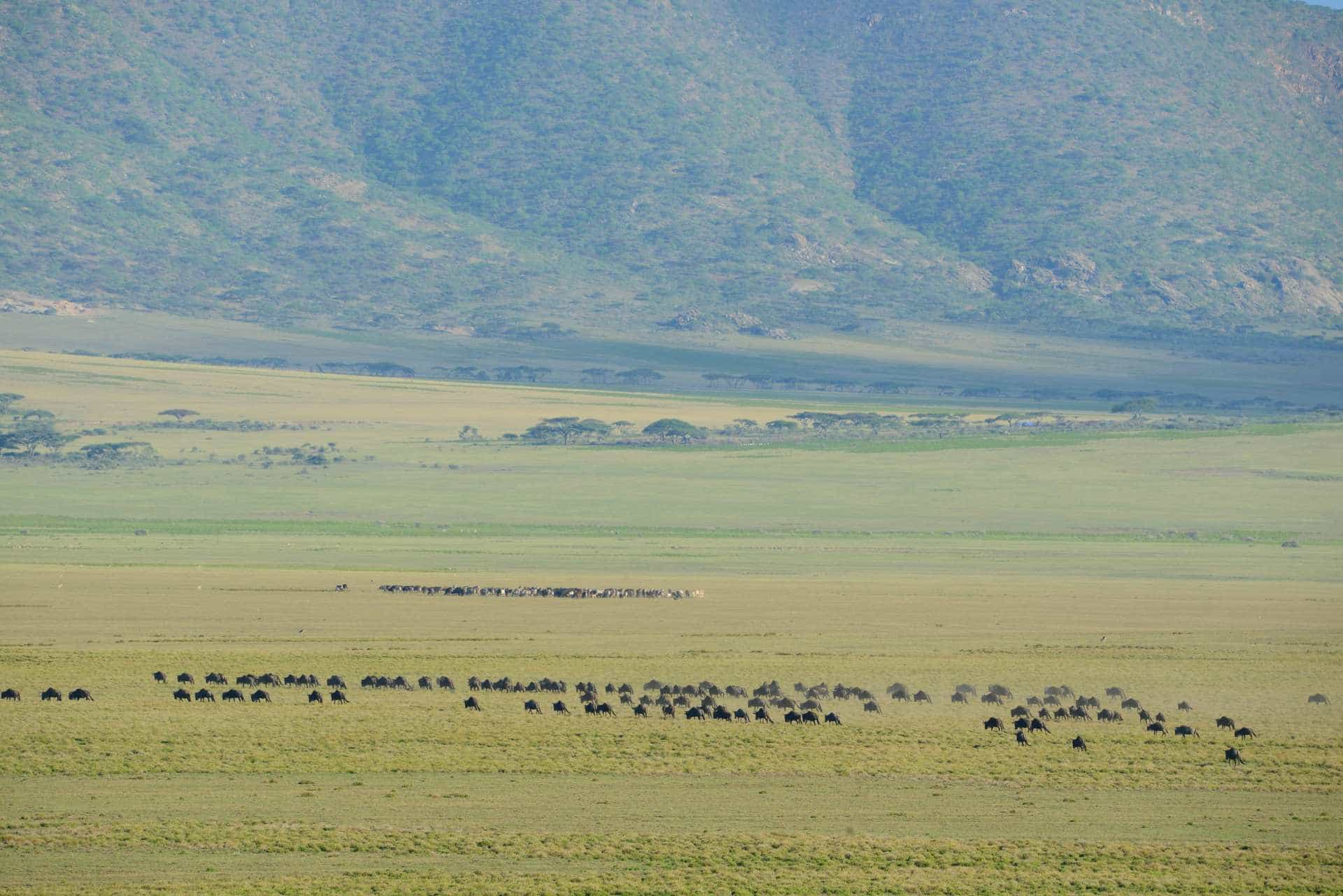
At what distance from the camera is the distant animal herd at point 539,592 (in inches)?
1704

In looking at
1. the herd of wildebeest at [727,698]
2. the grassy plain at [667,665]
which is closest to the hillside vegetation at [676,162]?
the grassy plain at [667,665]

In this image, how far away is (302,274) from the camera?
141375mm

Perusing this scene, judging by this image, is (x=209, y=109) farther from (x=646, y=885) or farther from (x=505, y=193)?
(x=646, y=885)

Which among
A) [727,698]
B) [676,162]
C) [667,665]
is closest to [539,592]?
[667,665]

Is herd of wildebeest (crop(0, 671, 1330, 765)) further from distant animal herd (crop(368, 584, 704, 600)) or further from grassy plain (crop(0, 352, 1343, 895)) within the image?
distant animal herd (crop(368, 584, 704, 600))

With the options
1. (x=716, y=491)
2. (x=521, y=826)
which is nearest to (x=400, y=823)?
(x=521, y=826)

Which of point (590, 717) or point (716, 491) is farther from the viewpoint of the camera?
point (716, 491)

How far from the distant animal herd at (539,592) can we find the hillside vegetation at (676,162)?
8881 centimetres

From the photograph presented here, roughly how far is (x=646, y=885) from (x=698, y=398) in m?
93.6

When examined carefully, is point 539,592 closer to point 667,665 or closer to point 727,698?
point 667,665

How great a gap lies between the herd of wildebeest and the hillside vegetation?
4078 inches

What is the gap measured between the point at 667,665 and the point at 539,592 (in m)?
11.2

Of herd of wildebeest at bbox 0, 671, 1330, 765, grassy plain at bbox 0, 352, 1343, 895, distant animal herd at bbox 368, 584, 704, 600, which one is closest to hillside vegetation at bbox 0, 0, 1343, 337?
grassy plain at bbox 0, 352, 1343, 895

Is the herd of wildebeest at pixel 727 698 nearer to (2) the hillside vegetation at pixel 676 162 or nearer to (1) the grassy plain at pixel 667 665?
(1) the grassy plain at pixel 667 665
